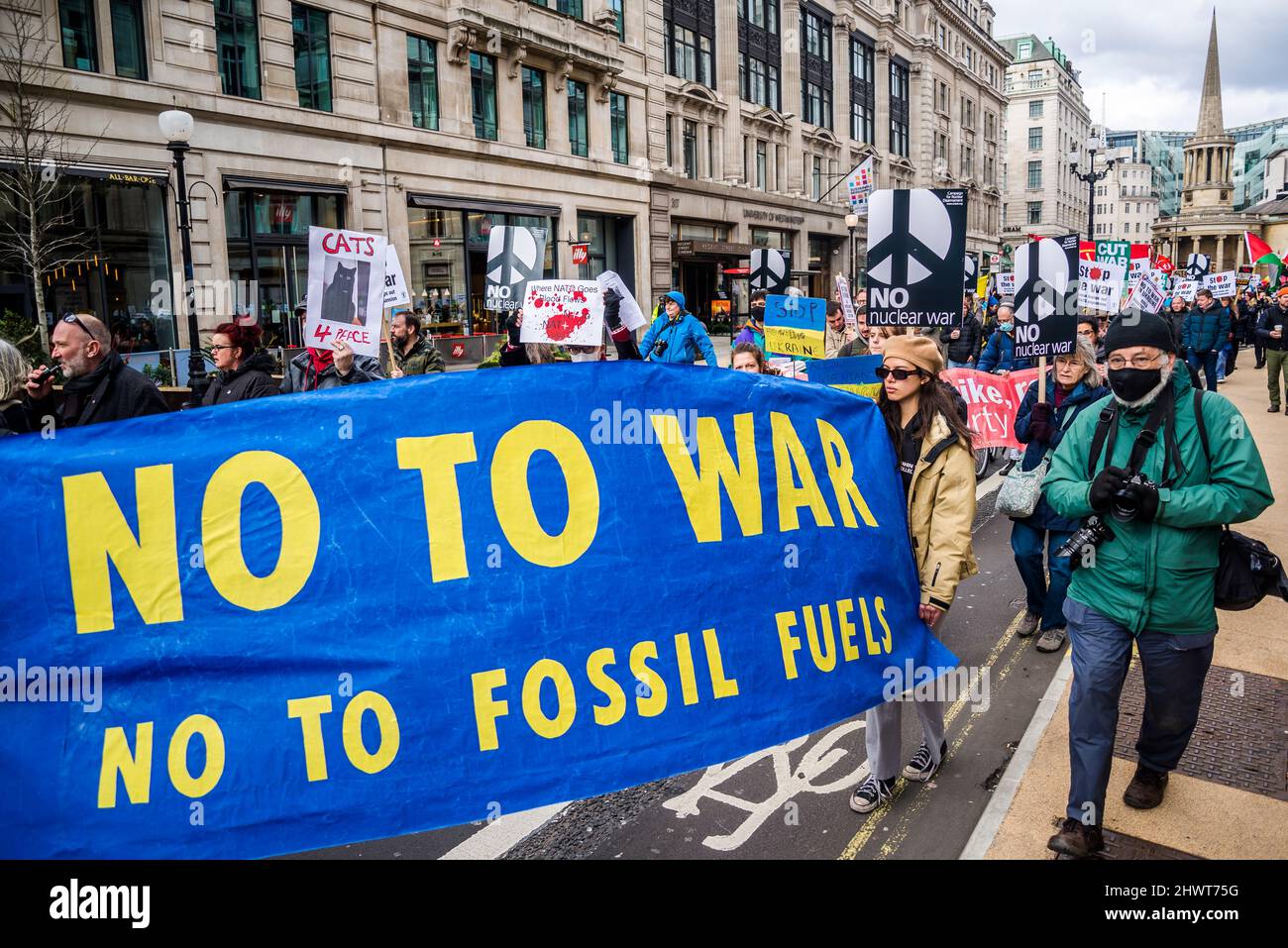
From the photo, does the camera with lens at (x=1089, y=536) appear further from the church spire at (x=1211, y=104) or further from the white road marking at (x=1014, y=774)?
the church spire at (x=1211, y=104)

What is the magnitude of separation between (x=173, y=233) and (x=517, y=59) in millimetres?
13344

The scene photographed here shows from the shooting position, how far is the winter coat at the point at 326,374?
20.3 ft

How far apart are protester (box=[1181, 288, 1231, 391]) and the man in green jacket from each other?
16.7m

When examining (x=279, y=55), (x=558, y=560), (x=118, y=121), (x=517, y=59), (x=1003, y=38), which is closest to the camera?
(x=558, y=560)

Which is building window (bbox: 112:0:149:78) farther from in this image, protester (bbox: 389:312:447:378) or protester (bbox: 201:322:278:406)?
protester (bbox: 201:322:278:406)

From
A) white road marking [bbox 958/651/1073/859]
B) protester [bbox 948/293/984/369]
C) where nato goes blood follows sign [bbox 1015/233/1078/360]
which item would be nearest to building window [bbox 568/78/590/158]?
protester [bbox 948/293/984/369]

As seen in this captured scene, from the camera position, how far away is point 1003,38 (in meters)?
117

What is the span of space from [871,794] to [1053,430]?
3.40 m

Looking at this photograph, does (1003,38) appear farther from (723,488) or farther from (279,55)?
(723,488)

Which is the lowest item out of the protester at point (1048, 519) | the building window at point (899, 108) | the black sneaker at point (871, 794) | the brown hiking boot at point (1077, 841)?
the black sneaker at point (871, 794)

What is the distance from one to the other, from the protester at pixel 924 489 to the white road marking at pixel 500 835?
4.92 ft

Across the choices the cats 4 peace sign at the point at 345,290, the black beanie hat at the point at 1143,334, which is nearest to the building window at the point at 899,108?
the cats 4 peace sign at the point at 345,290

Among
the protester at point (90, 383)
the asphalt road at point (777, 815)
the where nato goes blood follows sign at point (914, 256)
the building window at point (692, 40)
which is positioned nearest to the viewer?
the asphalt road at point (777, 815)
